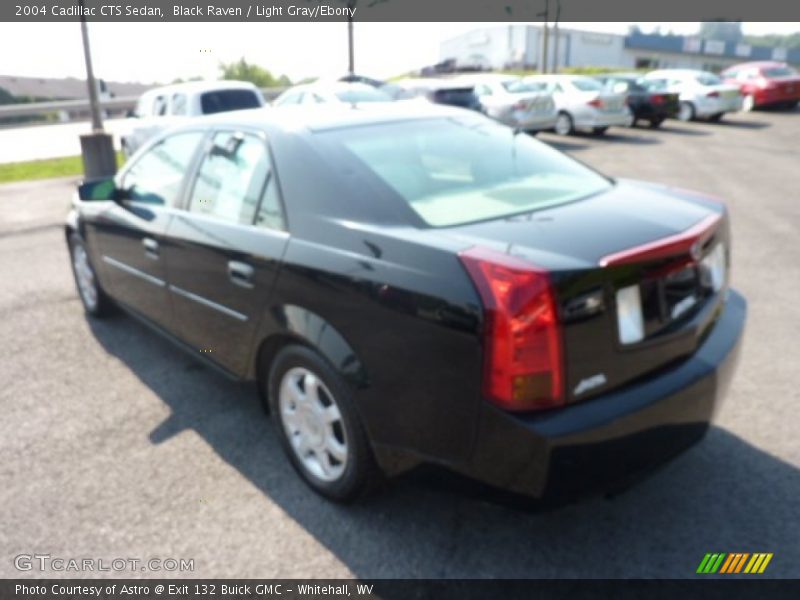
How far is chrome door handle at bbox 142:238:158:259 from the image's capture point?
3818 mm

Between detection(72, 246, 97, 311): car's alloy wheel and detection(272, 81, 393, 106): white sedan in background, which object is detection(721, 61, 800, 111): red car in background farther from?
detection(72, 246, 97, 311): car's alloy wheel

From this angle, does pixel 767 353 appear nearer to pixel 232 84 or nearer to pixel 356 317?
pixel 356 317

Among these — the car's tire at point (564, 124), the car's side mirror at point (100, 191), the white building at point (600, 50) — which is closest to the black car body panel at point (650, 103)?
the car's tire at point (564, 124)

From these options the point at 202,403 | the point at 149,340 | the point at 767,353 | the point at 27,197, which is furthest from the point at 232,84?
the point at 767,353

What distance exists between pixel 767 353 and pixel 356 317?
2995 millimetres

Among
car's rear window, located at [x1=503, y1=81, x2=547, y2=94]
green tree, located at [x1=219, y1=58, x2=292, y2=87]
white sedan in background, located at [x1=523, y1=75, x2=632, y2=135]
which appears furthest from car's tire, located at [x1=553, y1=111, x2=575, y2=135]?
green tree, located at [x1=219, y1=58, x2=292, y2=87]

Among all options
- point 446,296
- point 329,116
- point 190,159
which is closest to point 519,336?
point 446,296

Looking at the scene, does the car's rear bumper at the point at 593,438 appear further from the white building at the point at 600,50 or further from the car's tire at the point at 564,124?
the white building at the point at 600,50

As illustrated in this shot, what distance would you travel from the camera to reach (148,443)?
3484 mm

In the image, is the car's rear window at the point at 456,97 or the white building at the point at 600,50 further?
the white building at the point at 600,50

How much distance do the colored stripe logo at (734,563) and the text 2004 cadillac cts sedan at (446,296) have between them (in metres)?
0.45

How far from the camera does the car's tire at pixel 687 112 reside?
820 inches

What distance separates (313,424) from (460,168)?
51.6 inches

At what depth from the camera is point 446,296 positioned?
7.27 ft
